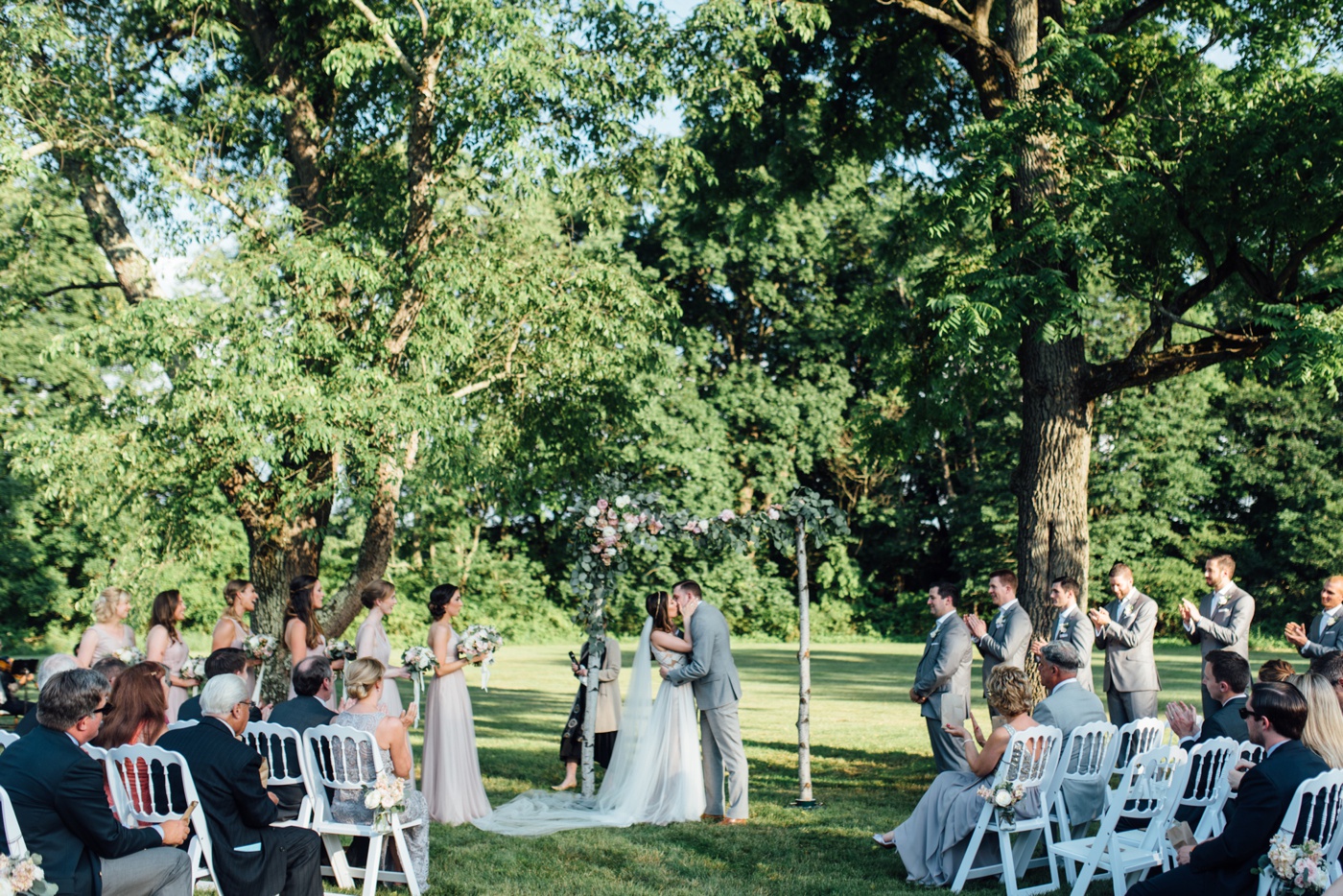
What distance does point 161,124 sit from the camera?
12.0 meters

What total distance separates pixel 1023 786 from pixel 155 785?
4718mm

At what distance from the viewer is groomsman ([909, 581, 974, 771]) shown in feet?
27.4

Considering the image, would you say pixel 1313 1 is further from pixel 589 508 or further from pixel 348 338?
pixel 348 338

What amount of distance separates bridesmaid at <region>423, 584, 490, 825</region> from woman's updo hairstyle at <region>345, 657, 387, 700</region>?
81.7 inches

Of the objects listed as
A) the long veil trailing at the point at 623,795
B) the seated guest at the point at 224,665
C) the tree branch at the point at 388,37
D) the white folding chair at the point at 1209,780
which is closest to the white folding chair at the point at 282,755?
the seated guest at the point at 224,665

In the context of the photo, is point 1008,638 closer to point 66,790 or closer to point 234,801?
point 234,801

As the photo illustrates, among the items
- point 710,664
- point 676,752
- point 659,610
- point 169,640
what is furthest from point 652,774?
point 169,640

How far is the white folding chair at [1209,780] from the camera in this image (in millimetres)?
5766

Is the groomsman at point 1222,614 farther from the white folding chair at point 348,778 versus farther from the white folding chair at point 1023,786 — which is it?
the white folding chair at point 348,778

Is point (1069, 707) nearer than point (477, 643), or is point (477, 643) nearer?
point (1069, 707)

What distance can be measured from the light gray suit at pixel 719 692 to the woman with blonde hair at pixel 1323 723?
443 centimetres

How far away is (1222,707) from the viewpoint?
632 cm

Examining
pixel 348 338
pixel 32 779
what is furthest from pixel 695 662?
pixel 348 338

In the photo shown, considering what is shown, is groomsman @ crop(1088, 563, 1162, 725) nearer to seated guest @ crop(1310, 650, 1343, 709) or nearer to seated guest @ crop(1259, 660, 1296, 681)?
seated guest @ crop(1259, 660, 1296, 681)
